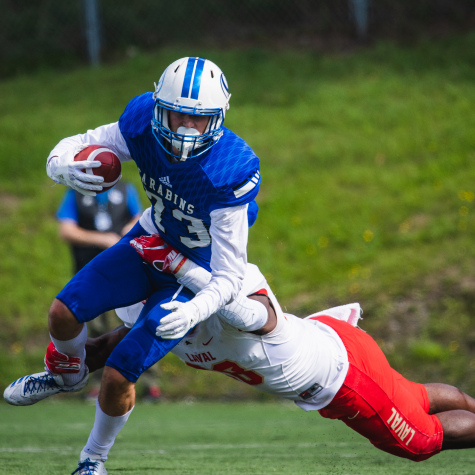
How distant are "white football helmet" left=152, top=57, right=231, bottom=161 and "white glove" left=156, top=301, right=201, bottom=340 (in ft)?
2.24

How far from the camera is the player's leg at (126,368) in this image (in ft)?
8.57

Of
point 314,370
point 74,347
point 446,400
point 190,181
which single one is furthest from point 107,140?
point 446,400

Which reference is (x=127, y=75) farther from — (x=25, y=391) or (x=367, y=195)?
(x=25, y=391)

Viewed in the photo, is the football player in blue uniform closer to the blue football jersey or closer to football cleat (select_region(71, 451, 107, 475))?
the blue football jersey

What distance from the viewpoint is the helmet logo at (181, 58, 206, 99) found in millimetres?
2656

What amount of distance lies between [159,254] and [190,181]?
38 centimetres

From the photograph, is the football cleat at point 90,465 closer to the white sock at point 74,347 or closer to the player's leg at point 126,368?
the player's leg at point 126,368

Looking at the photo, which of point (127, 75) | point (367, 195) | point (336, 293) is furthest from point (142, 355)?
point (127, 75)

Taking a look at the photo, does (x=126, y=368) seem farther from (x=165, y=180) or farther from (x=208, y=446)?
(x=208, y=446)

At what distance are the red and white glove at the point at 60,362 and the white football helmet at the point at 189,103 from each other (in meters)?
1.12

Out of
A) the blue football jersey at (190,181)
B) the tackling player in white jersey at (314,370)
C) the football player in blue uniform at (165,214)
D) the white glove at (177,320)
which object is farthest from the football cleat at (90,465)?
the blue football jersey at (190,181)

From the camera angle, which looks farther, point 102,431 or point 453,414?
point 453,414

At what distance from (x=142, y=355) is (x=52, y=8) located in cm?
1129

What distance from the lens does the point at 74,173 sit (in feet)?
8.98
